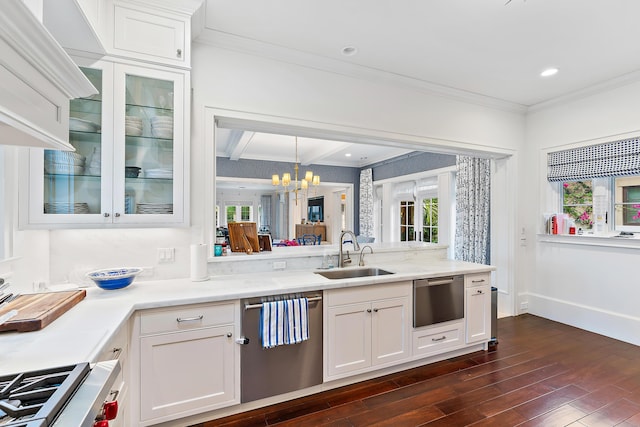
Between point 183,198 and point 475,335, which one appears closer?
point 183,198

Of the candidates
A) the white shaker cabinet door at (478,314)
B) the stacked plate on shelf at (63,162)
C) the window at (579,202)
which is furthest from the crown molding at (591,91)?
the stacked plate on shelf at (63,162)

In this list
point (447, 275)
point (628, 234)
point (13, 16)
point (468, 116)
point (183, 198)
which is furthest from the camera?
point (468, 116)

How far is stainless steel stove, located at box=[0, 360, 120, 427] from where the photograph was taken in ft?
2.47

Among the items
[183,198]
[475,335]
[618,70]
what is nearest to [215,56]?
[183,198]

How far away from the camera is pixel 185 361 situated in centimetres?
192

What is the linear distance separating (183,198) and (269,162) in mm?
5148

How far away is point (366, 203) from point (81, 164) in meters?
6.25

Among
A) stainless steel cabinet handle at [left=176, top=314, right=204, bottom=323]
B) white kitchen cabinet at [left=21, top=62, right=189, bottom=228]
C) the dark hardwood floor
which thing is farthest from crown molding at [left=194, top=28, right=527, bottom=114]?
the dark hardwood floor

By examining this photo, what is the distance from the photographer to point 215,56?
100.0 inches

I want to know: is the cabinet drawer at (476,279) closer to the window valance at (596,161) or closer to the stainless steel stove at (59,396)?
the window valance at (596,161)

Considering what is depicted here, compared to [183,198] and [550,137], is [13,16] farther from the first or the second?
[550,137]

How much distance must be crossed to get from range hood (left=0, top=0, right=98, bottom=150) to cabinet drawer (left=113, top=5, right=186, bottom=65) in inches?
35.3

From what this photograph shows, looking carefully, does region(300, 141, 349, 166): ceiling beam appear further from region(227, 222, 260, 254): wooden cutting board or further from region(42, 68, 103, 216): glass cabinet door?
region(42, 68, 103, 216): glass cabinet door

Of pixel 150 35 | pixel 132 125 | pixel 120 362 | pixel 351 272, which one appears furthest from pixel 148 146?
pixel 351 272
